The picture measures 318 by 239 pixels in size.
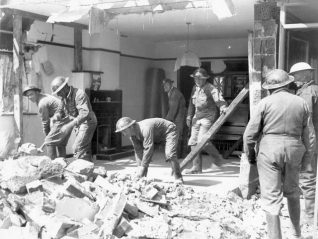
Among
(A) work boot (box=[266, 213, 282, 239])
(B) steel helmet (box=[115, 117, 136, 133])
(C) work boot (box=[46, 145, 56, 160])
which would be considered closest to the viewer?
(A) work boot (box=[266, 213, 282, 239])

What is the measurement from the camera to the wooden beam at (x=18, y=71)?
8961mm

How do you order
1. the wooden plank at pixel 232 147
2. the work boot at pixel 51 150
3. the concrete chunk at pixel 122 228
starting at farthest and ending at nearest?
the wooden plank at pixel 232 147 → the work boot at pixel 51 150 → the concrete chunk at pixel 122 228

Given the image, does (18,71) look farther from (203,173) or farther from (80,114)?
(203,173)

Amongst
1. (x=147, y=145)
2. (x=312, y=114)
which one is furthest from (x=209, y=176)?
(x=312, y=114)

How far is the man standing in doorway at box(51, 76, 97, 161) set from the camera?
7.84 m

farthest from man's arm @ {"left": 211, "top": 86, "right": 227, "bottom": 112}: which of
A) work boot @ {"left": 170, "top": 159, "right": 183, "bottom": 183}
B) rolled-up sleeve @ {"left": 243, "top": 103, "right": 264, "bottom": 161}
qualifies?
rolled-up sleeve @ {"left": 243, "top": 103, "right": 264, "bottom": 161}

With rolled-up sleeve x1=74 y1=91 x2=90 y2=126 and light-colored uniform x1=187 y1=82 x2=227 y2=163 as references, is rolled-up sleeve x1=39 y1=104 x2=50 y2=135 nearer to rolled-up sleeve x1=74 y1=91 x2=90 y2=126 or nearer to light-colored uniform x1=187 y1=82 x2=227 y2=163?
rolled-up sleeve x1=74 y1=91 x2=90 y2=126

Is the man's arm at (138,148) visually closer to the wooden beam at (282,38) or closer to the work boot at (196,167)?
the work boot at (196,167)

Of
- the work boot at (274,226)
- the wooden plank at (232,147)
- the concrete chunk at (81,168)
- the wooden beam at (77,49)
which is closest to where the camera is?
the work boot at (274,226)

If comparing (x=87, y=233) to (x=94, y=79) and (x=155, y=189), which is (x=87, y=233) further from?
(x=94, y=79)

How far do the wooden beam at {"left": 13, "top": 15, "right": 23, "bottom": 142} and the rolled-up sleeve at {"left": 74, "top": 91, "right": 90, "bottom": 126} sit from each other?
5.75 feet

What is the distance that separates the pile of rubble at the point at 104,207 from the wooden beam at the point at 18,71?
230 centimetres

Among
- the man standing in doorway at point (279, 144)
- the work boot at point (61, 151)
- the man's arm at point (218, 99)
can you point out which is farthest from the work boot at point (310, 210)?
the work boot at point (61, 151)

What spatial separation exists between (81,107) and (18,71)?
2.01m
